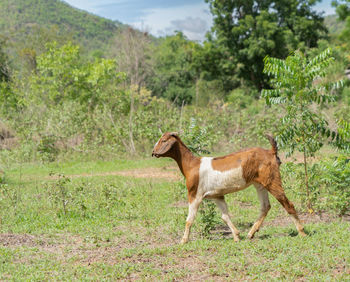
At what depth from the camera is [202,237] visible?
716cm

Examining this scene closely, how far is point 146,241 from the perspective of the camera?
727 centimetres

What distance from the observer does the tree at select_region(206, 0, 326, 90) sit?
3192 centimetres

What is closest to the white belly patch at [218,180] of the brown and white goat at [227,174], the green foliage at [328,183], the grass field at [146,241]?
the brown and white goat at [227,174]

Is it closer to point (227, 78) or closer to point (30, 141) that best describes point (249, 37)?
point (227, 78)

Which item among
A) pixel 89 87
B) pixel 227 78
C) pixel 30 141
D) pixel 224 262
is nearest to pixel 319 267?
pixel 224 262

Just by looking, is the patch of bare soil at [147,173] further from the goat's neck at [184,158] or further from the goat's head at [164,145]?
the goat's head at [164,145]

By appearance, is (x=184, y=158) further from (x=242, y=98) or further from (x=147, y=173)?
(x=242, y=98)

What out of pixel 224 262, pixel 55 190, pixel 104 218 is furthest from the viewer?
pixel 55 190

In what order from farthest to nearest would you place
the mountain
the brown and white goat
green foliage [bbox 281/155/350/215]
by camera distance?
the mountain
green foliage [bbox 281/155/350/215]
the brown and white goat

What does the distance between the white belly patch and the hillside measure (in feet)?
226

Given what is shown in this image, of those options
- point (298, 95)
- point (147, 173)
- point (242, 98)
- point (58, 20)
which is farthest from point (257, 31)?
point (58, 20)

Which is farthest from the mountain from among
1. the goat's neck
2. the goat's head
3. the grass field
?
the goat's head

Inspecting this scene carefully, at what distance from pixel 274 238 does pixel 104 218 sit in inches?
146

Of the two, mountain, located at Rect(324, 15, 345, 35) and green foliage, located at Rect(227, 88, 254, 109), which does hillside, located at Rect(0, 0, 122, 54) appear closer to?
mountain, located at Rect(324, 15, 345, 35)
